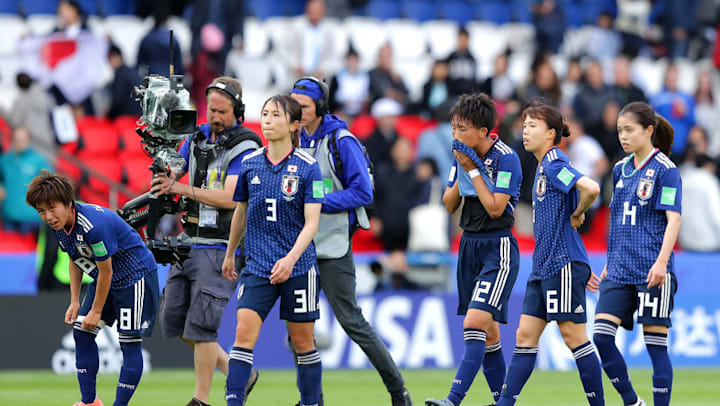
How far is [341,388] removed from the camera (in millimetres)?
12422

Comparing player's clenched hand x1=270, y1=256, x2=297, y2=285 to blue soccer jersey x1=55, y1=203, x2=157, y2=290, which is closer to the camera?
player's clenched hand x1=270, y1=256, x2=297, y2=285

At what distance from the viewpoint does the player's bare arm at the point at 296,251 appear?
7824 mm

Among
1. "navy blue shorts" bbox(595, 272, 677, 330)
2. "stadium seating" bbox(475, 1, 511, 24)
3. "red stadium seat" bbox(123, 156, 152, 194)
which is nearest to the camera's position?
"navy blue shorts" bbox(595, 272, 677, 330)

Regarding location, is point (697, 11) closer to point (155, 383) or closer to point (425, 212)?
point (425, 212)

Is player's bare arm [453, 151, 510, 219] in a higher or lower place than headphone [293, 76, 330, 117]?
lower

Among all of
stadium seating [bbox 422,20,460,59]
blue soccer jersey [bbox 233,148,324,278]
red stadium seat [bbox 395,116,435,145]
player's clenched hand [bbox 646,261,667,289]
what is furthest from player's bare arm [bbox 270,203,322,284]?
stadium seating [bbox 422,20,460,59]

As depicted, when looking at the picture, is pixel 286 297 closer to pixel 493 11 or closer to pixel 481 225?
pixel 481 225

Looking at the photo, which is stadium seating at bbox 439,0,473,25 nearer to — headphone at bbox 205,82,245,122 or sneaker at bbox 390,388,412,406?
headphone at bbox 205,82,245,122

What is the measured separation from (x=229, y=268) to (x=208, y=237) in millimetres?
807

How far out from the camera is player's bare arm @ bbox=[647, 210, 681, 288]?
8.24 m

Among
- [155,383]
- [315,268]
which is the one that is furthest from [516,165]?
[155,383]

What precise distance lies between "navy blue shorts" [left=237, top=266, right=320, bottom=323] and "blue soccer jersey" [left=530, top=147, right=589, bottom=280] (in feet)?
5.49

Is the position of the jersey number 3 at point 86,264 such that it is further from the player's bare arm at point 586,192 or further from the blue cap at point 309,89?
the player's bare arm at point 586,192

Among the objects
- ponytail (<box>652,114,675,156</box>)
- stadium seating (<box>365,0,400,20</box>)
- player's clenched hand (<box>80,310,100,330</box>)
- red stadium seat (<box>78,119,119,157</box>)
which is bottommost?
player's clenched hand (<box>80,310,100,330</box>)
